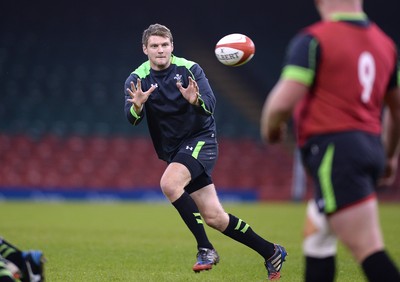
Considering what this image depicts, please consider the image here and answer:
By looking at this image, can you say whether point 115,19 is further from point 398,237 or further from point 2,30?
point 398,237

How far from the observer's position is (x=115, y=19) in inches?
1251

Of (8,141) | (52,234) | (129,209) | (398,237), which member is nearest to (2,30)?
(8,141)

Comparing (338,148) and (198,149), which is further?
(198,149)

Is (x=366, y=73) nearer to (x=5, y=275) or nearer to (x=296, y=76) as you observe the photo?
(x=296, y=76)

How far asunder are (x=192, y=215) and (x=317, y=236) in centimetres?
286

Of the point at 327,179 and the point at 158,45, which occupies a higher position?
the point at 158,45

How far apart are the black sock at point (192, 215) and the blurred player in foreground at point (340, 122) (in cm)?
279

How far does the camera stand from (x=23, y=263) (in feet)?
15.9

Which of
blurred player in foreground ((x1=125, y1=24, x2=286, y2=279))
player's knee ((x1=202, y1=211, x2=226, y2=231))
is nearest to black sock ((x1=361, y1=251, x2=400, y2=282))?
blurred player in foreground ((x1=125, y1=24, x2=286, y2=279))

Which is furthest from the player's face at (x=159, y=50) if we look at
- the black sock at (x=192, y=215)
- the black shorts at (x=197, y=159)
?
the black sock at (x=192, y=215)

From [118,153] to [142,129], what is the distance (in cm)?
181

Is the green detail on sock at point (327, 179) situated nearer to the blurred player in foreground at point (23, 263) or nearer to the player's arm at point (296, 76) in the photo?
the player's arm at point (296, 76)

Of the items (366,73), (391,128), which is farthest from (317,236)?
(366,73)

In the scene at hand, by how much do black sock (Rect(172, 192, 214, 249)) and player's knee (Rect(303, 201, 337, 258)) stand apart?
9.07 ft
